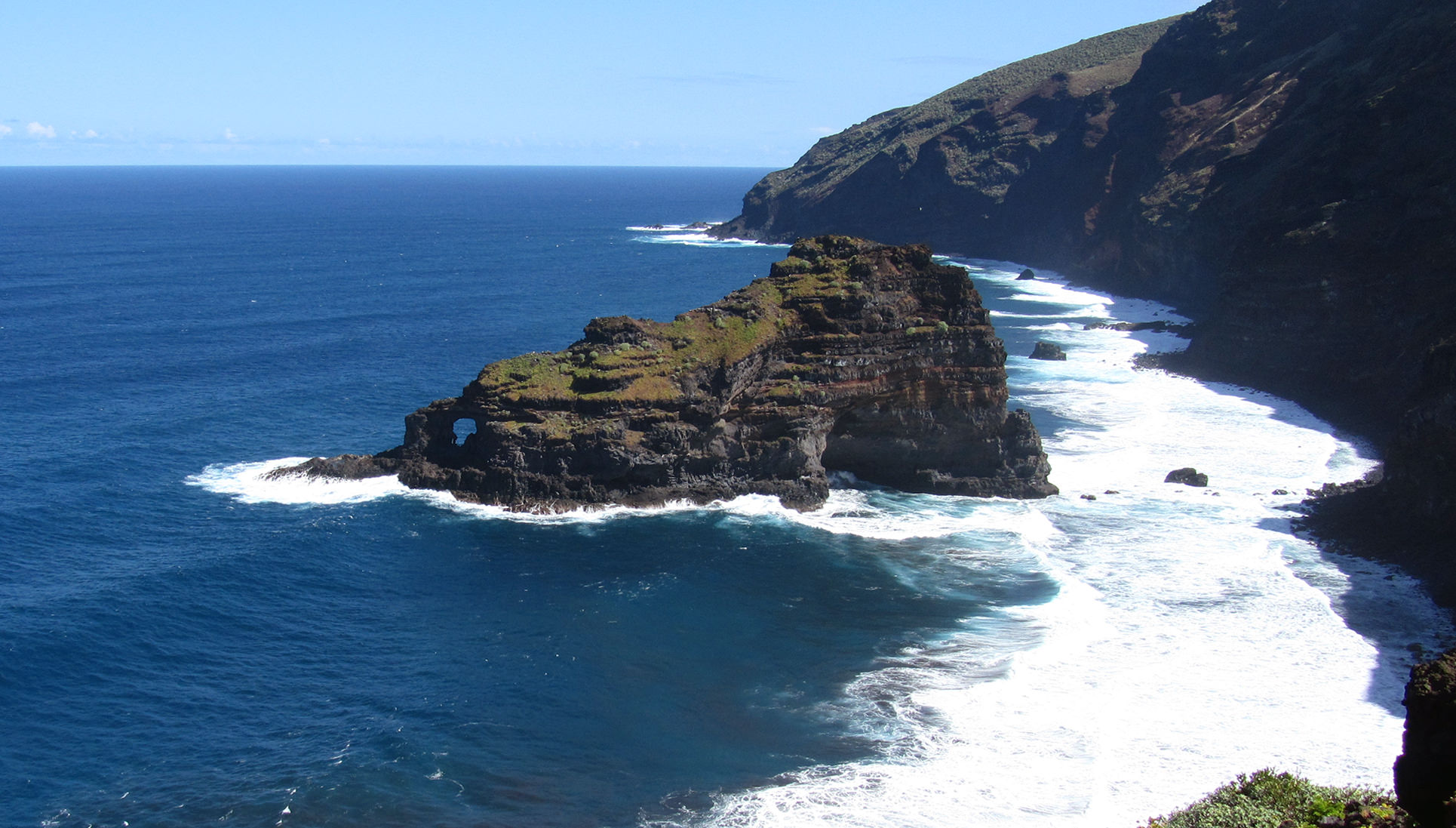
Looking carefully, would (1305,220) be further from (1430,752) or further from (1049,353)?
(1430,752)

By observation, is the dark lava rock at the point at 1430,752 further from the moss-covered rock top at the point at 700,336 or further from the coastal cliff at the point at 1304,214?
the moss-covered rock top at the point at 700,336

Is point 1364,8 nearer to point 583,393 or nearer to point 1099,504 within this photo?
point 1099,504

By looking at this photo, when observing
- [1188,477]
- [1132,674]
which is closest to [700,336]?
[1188,477]

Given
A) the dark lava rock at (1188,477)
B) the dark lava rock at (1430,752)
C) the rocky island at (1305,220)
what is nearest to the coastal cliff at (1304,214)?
the rocky island at (1305,220)

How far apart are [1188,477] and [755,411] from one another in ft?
93.4

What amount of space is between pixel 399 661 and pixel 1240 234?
317 ft

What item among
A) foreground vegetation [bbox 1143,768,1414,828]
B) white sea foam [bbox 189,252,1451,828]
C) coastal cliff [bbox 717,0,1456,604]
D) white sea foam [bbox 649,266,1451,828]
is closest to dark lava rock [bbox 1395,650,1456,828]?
foreground vegetation [bbox 1143,768,1414,828]

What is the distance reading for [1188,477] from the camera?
71562 millimetres

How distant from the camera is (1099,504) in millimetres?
68125

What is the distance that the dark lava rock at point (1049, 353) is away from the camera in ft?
362

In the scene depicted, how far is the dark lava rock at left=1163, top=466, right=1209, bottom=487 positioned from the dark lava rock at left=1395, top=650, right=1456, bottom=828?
166ft

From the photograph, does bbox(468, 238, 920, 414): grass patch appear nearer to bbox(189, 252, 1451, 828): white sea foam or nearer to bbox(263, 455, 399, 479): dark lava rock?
bbox(189, 252, 1451, 828): white sea foam

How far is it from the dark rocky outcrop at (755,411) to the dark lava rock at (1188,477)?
890 centimetres

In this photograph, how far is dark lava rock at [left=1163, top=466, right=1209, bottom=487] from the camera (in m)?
71.1
